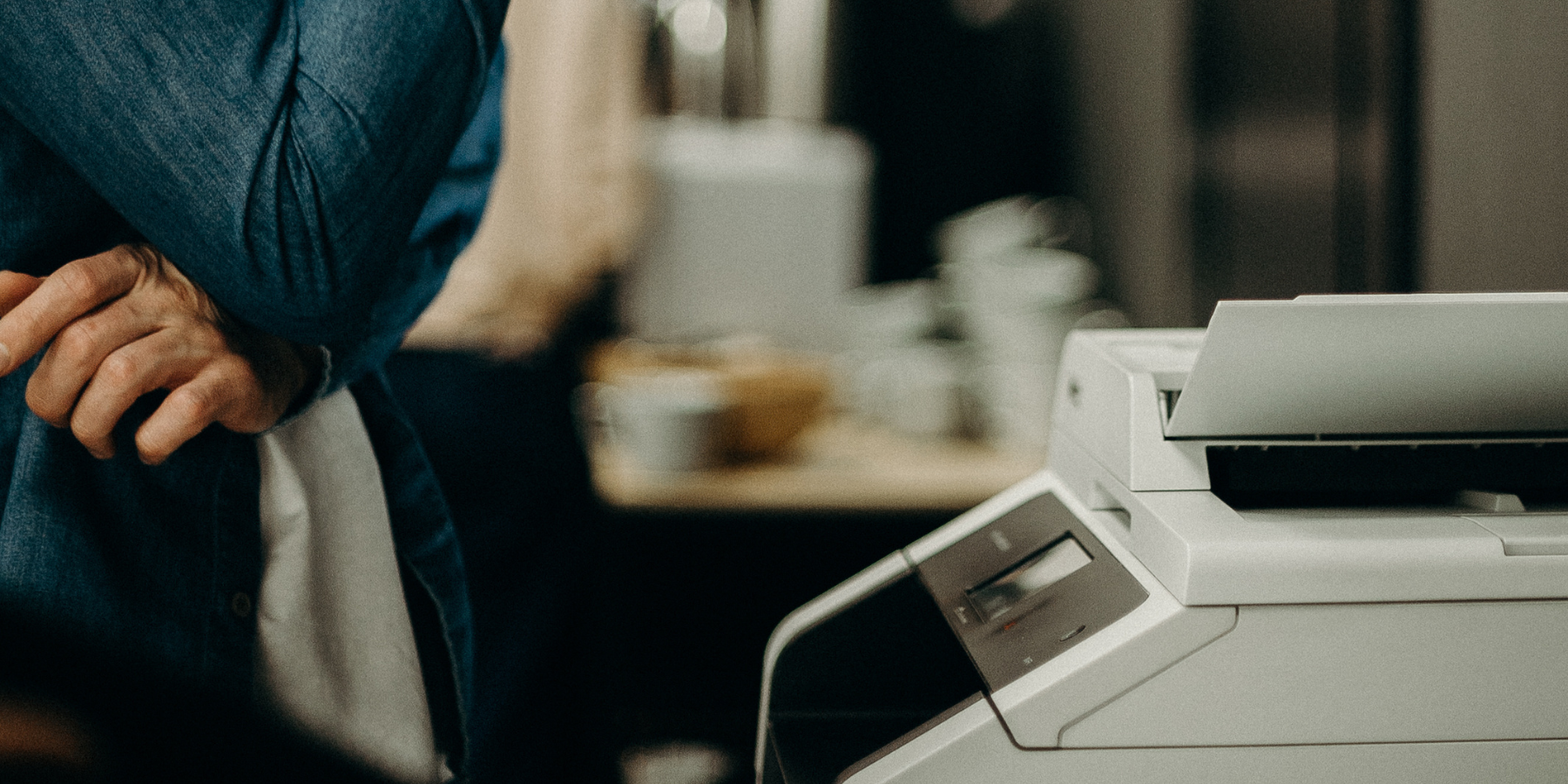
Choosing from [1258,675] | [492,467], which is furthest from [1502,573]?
[492,467]

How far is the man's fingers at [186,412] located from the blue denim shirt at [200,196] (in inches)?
1.6

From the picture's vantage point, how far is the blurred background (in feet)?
3.79

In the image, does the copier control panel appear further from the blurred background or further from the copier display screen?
the blurred background

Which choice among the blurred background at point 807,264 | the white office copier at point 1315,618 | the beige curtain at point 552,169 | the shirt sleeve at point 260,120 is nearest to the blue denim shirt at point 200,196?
the shirt sleeve at point 260,120

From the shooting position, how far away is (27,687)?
1.11ft

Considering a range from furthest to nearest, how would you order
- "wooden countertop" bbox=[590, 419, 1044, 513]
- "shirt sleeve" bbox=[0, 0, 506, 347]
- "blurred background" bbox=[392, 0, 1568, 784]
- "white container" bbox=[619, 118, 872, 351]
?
"white container" bbox=[619, 118, 872, 351]
"wooden countertop" bbox=[590, 419, 1044, 513]
"blurred background" bbox=[392, 0, 1568, 784]
"shirt sleeve" bbox=[0, 0, 506, 347]

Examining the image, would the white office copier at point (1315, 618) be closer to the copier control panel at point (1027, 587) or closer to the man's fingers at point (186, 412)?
the copier control panel at point (1027, 587)

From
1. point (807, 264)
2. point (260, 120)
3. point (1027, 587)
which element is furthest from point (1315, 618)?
point (807, 264)

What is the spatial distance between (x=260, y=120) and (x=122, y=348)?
0.14m

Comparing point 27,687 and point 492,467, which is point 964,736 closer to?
point 27,687

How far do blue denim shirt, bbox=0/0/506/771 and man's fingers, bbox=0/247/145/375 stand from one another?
32 mm

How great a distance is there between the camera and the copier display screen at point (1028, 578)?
1.78 ft

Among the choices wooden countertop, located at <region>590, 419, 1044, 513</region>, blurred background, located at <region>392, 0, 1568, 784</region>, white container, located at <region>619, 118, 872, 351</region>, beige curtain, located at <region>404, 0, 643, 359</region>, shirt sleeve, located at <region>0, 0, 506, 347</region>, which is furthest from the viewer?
white container, located at <region>619, 118, 872, 351</region>

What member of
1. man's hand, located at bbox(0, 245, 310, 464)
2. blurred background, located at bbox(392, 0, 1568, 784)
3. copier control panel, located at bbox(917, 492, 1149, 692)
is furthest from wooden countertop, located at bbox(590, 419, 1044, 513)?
man's hand, located at bbox(0, 245, 310, 464)
